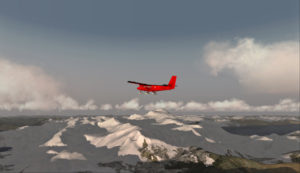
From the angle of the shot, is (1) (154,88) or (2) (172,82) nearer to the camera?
(2) (172,82)

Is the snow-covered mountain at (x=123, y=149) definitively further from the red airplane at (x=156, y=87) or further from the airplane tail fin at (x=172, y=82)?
the airplane tail fin at (x=172, y=82)

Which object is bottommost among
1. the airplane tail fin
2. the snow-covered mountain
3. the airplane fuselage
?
the snow-covered mountain

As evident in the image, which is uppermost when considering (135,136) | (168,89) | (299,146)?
(168,89)

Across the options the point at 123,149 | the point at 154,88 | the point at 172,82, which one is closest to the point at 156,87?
the point at 154,88

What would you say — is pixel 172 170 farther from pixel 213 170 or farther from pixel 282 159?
pixel 282 159

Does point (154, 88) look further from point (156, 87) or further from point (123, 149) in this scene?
point (123, 149)

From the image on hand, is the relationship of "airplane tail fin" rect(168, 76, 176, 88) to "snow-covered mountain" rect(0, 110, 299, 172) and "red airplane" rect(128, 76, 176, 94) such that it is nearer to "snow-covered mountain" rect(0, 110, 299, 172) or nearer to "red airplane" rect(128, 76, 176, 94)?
"red airplane" rect(128, 76, 176, 94)

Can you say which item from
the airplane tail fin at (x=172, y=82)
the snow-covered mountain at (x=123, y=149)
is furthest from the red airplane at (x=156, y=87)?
the snow-covered mountain at (x=123, y=149)

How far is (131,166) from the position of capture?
4422 inches

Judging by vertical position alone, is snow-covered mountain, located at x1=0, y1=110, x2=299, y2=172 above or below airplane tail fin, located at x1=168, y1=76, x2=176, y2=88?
below

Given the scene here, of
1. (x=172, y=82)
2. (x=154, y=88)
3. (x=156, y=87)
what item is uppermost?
(x=172, y=82)

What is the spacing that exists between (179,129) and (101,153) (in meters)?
76.1

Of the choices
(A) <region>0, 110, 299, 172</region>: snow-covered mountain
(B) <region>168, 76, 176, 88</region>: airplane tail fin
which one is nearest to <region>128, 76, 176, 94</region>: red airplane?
(B) <region>168, 76, 176, 88</region>: airplane tail fin

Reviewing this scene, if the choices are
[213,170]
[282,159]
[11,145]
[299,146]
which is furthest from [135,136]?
[299,146]
